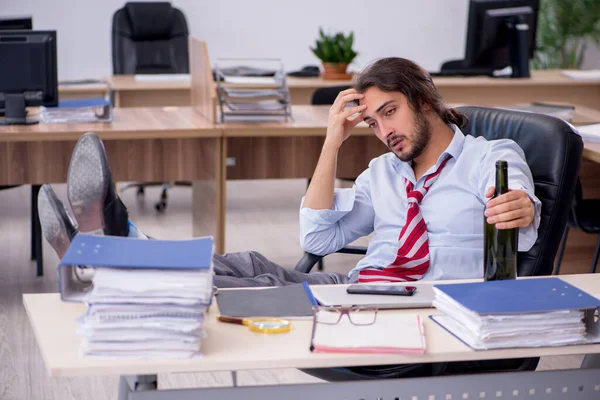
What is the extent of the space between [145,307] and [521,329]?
2.00 ft

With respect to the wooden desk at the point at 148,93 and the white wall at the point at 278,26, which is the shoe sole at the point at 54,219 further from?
the white wall at the point at 278,26

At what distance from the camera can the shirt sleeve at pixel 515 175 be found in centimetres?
193

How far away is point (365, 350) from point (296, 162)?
98.5 inches

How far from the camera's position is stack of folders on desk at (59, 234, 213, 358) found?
1332 mm

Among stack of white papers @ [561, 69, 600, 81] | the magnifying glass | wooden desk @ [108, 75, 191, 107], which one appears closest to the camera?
the magnifying glass

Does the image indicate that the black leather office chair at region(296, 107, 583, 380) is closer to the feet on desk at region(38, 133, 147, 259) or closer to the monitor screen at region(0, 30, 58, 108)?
the feet on desk at region(38, 133, 147, 259)

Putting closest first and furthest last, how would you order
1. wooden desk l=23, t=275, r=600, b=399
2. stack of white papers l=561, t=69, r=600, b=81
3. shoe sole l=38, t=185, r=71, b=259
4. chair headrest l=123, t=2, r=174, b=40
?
wooden desk l=23, t=275, r=600, b=399
shoe sole l=38, t=185, r=71, b=259
stack of white papers l=561, t=69, r=600, b=81
chair headrest l=123, t=2, r=174, b=40

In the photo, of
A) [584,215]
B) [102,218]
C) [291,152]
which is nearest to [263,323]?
[102,218]

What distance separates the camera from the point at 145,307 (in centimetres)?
134

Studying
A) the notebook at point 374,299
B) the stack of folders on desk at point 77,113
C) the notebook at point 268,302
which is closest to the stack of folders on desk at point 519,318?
the notebook at point 374,299

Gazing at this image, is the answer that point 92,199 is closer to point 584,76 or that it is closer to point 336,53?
point 336,53

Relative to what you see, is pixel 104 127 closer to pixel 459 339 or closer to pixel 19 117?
pixel 19 117

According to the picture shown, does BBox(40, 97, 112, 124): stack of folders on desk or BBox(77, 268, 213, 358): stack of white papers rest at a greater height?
BBox(77, 268, 213, 358): stack of white papers

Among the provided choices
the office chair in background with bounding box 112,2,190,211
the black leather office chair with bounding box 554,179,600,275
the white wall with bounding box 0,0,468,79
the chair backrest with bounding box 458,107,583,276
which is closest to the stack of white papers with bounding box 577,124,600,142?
the black leather office chair with bounding box 554,179,600,275
